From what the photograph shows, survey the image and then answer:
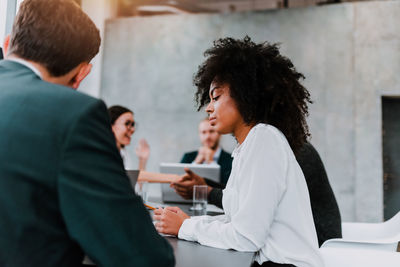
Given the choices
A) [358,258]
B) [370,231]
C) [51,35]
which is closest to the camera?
[51,35]

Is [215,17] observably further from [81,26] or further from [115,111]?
[81,26]

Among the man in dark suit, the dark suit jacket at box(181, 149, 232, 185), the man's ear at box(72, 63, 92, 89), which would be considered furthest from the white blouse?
the dark suit jacket at box(181, 149, 232, 185)

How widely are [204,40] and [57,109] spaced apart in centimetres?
455

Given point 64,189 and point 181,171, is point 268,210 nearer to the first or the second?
point 64,189

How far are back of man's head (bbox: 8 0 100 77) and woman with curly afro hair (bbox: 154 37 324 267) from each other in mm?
593

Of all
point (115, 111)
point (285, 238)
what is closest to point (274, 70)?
point (285, 238)

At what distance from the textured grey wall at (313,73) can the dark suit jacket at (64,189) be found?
160 inches

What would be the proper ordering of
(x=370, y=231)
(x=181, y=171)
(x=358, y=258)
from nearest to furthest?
(x=358, y=258), (x=370, y=231), (x=181, y=171)

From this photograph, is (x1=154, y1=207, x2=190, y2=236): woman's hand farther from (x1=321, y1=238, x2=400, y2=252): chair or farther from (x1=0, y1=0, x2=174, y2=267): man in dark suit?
(x1=321, y1=238, x2=400, y2=252): chair

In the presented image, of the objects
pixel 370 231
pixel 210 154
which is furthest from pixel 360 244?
pixel 210 154

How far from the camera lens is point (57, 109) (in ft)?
2.18

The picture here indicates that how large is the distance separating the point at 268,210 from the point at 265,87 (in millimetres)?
436

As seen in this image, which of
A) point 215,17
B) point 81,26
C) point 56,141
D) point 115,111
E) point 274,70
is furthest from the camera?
point 215,17

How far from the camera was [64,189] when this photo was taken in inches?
24.5
